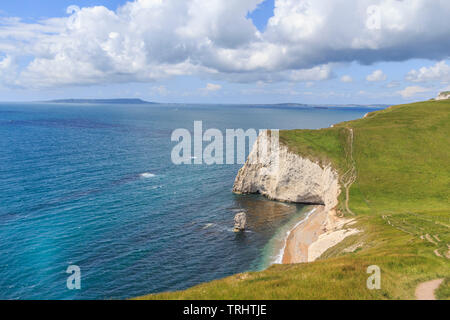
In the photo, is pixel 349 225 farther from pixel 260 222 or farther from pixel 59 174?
pixel 59 174

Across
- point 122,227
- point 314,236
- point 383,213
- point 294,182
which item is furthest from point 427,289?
point 294,182

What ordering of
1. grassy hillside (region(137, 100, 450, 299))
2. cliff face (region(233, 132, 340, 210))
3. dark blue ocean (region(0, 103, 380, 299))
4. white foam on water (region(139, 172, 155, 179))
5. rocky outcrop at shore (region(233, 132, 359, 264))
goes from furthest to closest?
white foam on water (region(139, 172, 155, 179)) < cliff face (region(233, 132, 340, 210)) < rocky outcrop at shore (region(233, 132, 359, 264)) < dark blue ocean (region(0, 103, 380, 299)) < grassy hillside (region(137, 100, 450, 299))

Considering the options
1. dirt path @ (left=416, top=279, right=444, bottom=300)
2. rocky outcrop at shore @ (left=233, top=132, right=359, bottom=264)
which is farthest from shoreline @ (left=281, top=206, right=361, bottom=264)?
dirt path @ (left=416, top=279, right=444, bottom=300)

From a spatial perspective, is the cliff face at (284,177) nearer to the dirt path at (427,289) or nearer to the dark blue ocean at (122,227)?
the dark blue ocean at (122,227)

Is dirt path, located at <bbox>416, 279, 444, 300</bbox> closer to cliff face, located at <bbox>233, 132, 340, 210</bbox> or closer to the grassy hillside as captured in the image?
the grassy hillside

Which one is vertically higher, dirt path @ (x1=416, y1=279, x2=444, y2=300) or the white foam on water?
dirt path @ (x1=416, y1=279, x2=444, y2=300)

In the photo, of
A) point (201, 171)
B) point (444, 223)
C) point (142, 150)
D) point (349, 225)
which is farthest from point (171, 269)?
point (142, 150)
